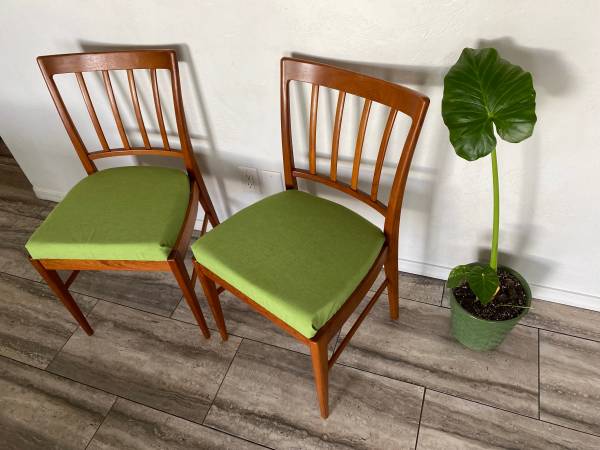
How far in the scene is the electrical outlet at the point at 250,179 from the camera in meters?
1.65

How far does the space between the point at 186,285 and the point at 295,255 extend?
41 centimetres

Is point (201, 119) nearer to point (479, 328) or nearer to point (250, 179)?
point (250, 179)

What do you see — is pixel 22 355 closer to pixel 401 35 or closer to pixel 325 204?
pixel 325 204

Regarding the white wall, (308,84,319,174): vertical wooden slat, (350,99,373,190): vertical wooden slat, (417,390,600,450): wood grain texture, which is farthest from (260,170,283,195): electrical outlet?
(417,390,600,450): wood grain texture

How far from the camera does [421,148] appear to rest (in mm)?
1347

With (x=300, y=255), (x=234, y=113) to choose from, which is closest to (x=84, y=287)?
(x=234, y=113)

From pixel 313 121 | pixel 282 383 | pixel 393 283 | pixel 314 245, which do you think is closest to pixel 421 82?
pixel 313 121

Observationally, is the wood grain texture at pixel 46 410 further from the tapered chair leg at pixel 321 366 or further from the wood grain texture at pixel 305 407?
the tapered chair leg at pixel 321 366

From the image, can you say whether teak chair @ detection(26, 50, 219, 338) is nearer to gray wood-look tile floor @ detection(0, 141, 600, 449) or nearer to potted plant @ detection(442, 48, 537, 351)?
gray wood-look tile floor @ detection(0, 141, 600, 449)

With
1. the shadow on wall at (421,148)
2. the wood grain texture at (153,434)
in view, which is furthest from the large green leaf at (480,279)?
the wood grain texture at (153,434)

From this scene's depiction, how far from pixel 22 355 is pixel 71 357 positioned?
0.65 ft

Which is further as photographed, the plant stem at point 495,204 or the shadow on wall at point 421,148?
the shadow on wall at point 421,148

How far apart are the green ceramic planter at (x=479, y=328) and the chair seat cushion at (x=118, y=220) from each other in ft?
3.02

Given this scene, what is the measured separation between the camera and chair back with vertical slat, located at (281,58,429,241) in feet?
3.50
